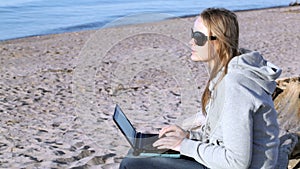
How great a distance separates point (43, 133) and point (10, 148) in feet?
1.99

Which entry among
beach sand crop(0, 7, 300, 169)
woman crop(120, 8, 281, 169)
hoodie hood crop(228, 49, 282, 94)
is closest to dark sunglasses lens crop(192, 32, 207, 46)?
woman crop(120, 8, 281, 169)

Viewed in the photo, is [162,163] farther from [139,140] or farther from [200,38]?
[200,38]

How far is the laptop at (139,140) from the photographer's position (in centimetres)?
239

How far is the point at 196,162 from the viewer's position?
7.65 feet

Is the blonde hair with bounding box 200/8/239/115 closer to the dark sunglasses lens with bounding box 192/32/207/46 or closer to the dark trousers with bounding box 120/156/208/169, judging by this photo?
the dark sunglasses lens with bounding box 192/32/207/46

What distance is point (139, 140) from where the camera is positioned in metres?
2.54

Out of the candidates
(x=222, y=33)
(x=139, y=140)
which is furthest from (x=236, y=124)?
(x=139, y=140)

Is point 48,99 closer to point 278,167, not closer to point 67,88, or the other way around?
point 67,88

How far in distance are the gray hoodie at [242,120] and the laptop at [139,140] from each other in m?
0.12

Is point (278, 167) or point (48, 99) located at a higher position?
point (278, 167)

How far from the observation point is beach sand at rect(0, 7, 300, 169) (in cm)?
288

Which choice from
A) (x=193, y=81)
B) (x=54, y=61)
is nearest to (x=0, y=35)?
(x=54, y=61)

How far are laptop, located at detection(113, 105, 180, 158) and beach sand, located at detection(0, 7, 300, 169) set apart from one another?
22 cm

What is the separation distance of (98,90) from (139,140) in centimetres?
335
